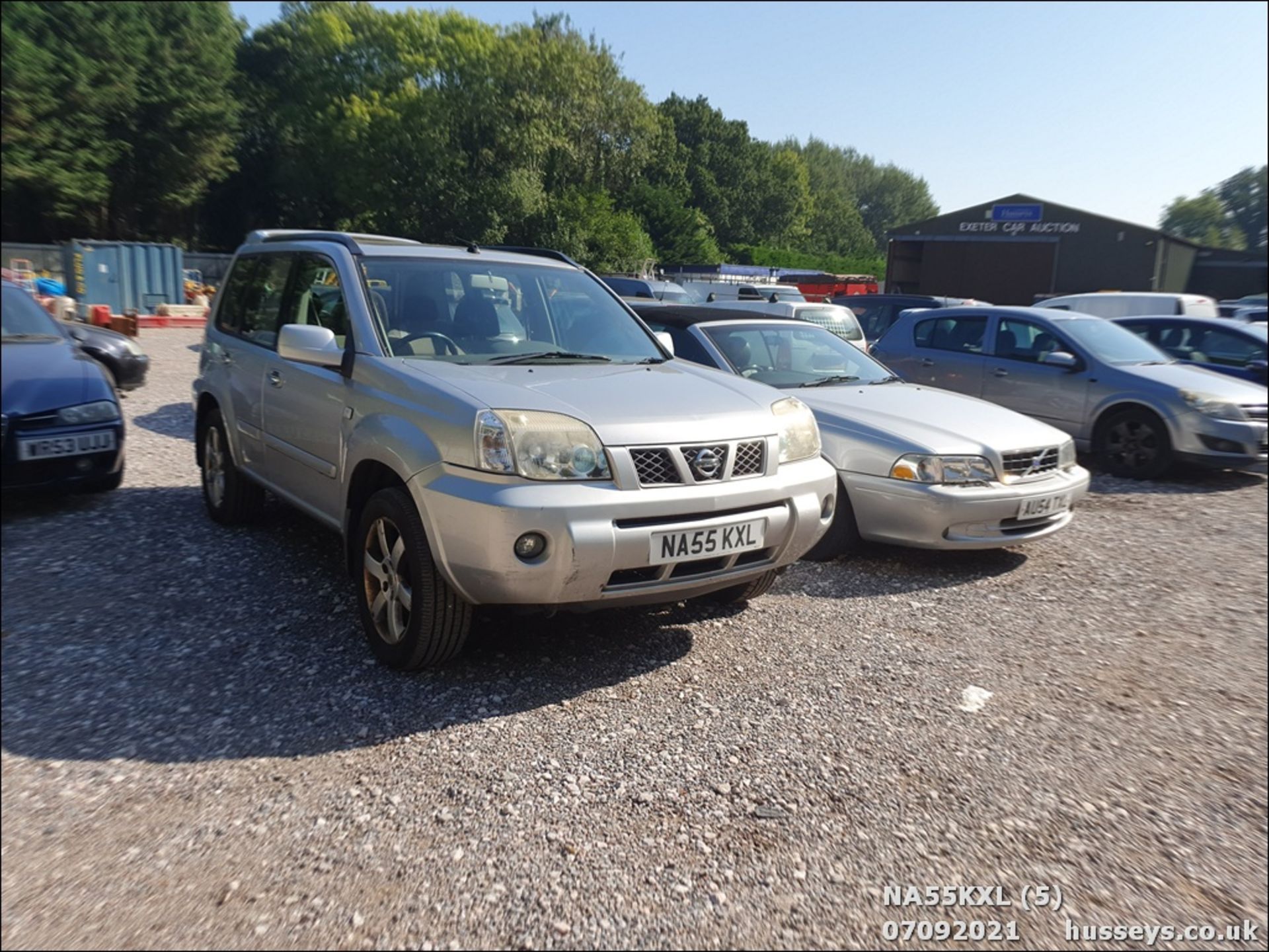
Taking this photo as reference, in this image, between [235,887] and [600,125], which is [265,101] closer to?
[600,125]

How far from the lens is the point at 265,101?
176ft

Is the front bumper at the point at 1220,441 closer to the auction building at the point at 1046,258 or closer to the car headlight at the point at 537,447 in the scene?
the car headlight at the point at 537,447

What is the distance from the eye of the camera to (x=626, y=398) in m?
3.70

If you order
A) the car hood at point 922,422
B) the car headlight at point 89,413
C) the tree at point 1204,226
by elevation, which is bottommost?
the car hood at point 922,422

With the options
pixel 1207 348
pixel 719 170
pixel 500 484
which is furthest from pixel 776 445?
pixel 719 170

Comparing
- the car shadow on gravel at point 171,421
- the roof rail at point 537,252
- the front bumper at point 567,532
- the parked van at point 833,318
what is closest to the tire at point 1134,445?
the parked van at point 833,318

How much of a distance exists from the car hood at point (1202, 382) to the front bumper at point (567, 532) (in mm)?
6343

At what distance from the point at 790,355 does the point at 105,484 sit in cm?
453

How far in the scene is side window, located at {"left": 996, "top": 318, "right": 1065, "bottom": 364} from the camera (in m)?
8.98

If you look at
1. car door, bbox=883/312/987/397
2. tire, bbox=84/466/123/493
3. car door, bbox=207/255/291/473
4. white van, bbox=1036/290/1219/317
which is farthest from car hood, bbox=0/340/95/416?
white van, bbox=1036/290/1219/317

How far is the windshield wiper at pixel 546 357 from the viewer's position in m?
4.08

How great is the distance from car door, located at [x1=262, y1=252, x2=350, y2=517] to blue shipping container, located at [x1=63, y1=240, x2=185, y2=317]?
2014 cm

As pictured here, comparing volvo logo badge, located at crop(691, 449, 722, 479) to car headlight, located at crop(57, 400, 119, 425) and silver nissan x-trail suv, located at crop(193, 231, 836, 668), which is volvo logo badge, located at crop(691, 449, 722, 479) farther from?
car headlight, located at crop(57, 400, 119, 425)

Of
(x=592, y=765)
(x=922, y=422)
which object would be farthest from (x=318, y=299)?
(x=922, y=422)
